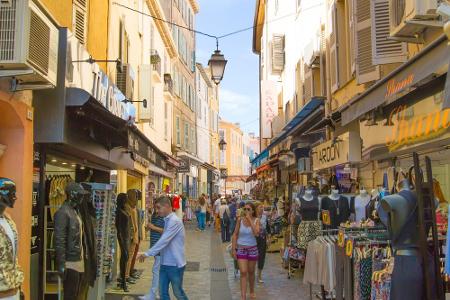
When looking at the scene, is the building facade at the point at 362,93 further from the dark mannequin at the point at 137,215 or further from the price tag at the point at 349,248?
the dark mannequin at the point at 137,215

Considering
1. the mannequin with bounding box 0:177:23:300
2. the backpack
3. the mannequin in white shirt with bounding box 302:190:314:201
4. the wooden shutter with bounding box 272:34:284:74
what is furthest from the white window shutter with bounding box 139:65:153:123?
the mannequin with bounding box 0:177:23:300

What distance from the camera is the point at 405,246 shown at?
511 cm

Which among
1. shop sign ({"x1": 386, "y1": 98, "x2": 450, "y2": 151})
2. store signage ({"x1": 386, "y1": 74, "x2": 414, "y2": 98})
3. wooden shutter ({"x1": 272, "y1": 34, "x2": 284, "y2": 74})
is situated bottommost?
shop sign ({"x1": 386, "y1": 98, "x2": 450, "y2": 151})

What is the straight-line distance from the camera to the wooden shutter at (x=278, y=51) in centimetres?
2472

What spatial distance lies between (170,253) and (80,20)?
5.25 m

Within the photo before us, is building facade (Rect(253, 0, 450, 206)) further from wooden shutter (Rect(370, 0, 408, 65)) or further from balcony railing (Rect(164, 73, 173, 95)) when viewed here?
balcony railing (Rect(164, 73, 173, 95))

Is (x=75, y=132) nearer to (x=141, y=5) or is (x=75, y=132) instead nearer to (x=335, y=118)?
(x=335, y=118)

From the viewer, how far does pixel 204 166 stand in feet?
141

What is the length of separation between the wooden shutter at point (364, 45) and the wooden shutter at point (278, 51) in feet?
48.4

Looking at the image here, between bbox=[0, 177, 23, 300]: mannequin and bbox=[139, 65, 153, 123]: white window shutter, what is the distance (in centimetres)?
1212

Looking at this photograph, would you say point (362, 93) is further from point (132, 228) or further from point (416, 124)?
point (132, 228)

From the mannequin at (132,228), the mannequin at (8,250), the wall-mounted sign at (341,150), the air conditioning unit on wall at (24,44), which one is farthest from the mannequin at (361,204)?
the mannequin at (8,250)

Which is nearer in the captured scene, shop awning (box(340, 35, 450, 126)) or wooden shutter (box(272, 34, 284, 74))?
shop awning (box(340, 35, 450, 126))

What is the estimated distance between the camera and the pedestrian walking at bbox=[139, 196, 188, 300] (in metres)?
7.23
